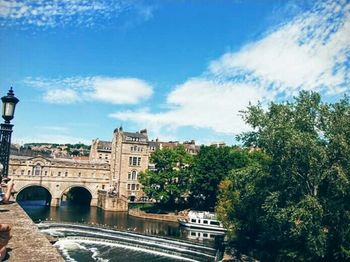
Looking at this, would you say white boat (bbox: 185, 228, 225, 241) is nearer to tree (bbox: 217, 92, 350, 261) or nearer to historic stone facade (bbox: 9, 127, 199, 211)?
tree (bbox: 217, 92, 350, 261)

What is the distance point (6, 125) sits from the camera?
43.4 feet

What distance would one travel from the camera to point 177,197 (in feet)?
260

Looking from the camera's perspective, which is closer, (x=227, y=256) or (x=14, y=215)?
(x=14, y=215)

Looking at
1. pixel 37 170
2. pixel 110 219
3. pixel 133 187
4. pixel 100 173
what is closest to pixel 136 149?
pixel 133 187

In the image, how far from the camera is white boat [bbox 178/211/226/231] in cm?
6431

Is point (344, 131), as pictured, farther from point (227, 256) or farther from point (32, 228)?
point (32, 228)

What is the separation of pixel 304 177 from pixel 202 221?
34618 mm

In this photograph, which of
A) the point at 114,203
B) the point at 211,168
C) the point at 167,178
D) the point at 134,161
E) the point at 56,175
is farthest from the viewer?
the point at 134,161

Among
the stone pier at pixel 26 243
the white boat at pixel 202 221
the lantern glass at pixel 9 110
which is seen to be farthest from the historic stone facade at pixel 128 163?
the stone pier at pixel 26 243

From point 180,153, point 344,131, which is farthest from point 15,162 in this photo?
point 344,131

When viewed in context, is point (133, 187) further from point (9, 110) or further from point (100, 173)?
point (9, 110)

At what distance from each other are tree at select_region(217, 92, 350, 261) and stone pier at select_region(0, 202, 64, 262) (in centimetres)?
2337

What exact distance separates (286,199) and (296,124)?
6.81 metres

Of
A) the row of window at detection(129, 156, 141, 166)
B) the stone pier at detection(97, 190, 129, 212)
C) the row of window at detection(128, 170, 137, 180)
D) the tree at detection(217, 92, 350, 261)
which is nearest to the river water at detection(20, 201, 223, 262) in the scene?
the tree at detection(217, 92, 350, 261)
